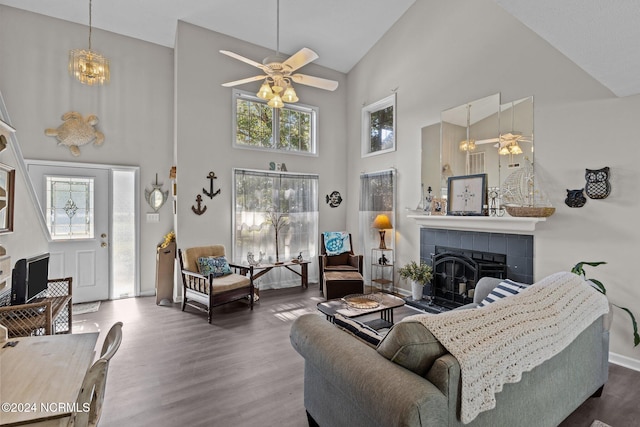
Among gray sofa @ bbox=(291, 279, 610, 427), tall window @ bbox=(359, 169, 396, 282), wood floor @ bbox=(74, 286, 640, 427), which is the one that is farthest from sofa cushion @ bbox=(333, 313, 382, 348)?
tall window @ bbox=(359, 169, 396, 282)

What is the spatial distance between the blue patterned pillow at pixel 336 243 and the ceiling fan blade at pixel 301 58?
9.62 ft

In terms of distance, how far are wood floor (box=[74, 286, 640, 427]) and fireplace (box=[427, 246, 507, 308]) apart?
140cm

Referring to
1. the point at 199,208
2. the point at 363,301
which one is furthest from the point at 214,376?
the point at 199,208

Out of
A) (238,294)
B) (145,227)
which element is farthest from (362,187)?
(145,227)

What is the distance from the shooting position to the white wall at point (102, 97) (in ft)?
13.8

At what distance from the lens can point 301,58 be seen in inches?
127

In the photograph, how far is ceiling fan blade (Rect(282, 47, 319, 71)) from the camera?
3.14 m

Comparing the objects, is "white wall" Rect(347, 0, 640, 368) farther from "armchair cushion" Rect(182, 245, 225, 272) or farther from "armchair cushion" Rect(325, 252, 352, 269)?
"armchair cushion" Rect(182, 245, 225, 272)

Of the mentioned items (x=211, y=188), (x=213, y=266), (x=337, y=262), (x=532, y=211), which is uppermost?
(x=211, y=188)

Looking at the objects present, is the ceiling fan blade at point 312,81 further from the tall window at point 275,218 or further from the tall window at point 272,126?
the tall window at point 275,218

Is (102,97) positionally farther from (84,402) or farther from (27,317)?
(84,402)

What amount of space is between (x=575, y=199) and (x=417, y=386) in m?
3.03

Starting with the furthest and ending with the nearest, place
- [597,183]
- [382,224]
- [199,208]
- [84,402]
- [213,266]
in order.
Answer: [382,224] → [199,208] → [213,266] → [597,183] → [84,402]

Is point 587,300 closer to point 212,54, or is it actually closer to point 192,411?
point 192,411
